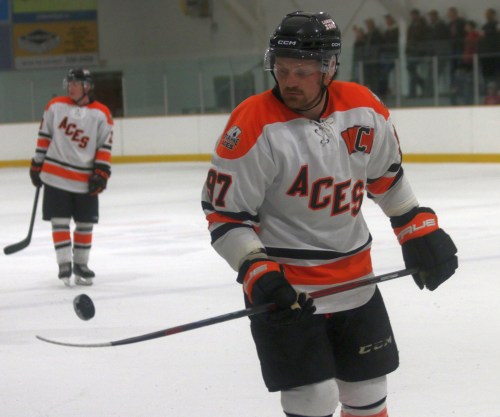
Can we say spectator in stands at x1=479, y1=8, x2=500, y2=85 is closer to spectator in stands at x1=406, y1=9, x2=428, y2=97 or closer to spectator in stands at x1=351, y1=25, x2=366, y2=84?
spectator in stands at x1=406, y1=9, x2=428, y2=97

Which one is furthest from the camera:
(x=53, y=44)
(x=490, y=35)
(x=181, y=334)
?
(x=53, y=44)

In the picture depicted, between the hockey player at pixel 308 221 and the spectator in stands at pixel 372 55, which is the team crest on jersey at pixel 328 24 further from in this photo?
the spectator in stands at pixel 372 55

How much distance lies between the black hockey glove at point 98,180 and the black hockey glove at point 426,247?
2858mm

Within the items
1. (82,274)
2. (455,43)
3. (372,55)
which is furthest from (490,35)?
(82,274)

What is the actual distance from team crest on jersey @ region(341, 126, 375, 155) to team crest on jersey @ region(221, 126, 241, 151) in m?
0.21

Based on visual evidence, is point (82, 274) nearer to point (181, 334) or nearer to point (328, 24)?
point (181, 334)

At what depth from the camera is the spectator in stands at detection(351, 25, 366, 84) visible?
40.1 ft

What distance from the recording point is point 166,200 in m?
8.30

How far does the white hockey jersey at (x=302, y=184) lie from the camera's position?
189 cm

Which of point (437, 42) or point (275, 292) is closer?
point (275, 292)

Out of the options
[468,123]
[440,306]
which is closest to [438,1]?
[468,123]

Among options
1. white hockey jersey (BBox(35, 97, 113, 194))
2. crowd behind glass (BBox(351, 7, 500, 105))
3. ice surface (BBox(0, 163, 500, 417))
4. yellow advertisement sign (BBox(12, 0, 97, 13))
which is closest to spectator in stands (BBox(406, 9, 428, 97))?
crowd behind glass (BBox(351, 7, 500, 105))

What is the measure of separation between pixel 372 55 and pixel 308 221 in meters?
11.0

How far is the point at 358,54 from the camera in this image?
501 inches
